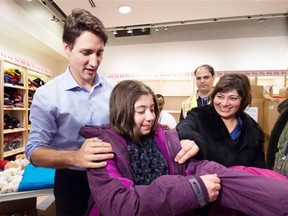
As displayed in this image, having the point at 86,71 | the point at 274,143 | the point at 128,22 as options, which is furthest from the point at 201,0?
the point at 86,71

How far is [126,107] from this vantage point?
98 centimetres

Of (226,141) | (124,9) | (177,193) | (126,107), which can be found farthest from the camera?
(124,9)

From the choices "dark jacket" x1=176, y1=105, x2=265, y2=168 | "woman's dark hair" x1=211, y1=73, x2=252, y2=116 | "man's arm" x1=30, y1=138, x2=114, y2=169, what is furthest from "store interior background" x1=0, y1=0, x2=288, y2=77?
"man's arm" x1=30, y1=138, x2=114, y2=169

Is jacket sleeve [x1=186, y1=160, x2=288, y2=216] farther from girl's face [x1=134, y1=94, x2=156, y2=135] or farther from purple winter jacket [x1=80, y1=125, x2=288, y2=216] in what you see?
girl's face [x1=134, y1=94, x2=156, y2=135]

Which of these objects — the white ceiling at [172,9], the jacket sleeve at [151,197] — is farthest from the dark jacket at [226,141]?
the white ceiling at [172,9]

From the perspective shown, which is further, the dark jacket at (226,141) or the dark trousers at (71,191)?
the dark jacket at (226,141)

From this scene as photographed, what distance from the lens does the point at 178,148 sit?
926mm

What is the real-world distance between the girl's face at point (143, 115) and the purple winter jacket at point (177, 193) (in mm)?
191

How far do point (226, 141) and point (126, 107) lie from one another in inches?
29.5

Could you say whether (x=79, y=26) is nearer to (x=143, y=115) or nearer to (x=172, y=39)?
(x=143, y=115)

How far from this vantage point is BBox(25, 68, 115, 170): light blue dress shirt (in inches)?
39.1

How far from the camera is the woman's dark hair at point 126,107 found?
95cm

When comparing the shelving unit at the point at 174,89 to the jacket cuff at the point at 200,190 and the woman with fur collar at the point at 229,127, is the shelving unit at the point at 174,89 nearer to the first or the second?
the woman with fur collar at the point at 229,127

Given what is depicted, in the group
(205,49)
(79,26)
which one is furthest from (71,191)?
(205,49)
